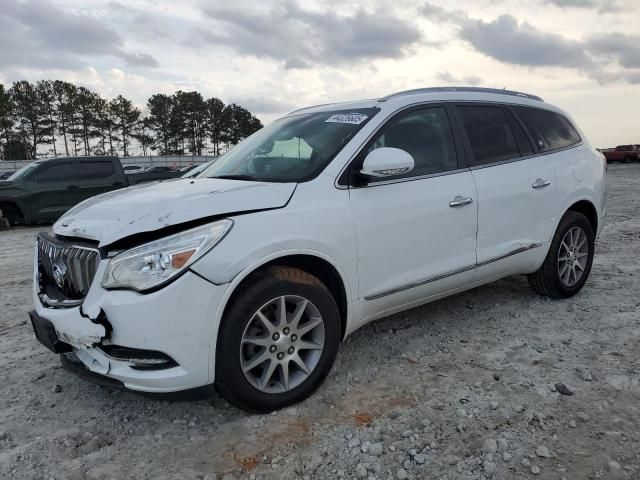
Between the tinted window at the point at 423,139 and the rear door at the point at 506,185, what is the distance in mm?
196

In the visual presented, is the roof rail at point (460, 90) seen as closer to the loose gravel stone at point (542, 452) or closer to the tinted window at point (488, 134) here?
the tinted window at point (488, 134)

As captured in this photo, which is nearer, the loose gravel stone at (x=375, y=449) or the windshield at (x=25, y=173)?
the loose gravel stone at (x=375, y=449)

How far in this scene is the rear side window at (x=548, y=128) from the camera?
443cm

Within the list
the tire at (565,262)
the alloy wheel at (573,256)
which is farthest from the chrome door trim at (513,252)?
the alloy wheel at (573,256)

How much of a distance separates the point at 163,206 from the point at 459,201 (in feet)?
6.49

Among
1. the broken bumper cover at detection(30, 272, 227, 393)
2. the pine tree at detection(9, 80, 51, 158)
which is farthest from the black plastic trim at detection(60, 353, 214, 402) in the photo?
the pine tree at detection(9, 80, 51, 158)

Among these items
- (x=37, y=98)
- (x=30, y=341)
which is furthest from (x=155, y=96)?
(x=30, y=341)

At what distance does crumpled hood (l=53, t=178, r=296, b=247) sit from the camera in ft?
8.55

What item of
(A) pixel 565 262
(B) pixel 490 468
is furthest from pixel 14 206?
(B) pixel 490 468

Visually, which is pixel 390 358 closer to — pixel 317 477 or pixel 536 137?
pixel 317 477

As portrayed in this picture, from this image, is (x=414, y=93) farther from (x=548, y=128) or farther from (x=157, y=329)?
(x=157, y=329)

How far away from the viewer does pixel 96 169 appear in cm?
1223

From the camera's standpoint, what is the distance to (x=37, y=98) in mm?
65062

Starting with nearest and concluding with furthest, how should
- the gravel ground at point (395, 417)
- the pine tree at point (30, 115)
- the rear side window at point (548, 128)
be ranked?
the gravel ground at point (395, 417), the rear side window at point (548, 128), the pine tree at point (30, 115)
